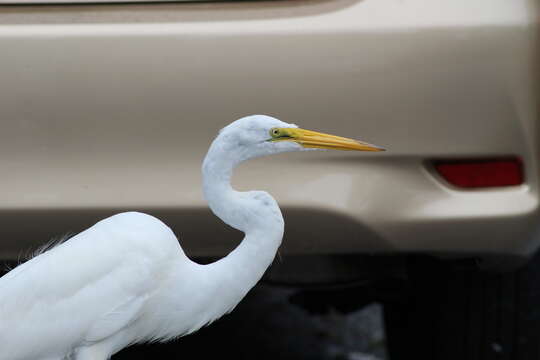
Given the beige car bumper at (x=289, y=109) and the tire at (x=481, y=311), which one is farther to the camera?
the tire at (x=481, y=311)

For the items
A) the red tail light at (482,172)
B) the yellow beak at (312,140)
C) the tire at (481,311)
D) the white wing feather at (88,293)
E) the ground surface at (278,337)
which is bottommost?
the ground surface at (278,337)

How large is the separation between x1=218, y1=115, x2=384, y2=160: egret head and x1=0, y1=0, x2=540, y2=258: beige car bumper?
289 millimetres

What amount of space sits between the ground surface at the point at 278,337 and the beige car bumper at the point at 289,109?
1.24 m

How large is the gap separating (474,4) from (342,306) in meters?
1.24

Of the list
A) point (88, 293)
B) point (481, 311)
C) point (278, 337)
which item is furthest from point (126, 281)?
point (278, 337)

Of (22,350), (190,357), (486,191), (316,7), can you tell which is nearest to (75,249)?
(22,350)

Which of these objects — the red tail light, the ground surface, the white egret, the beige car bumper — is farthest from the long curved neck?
the ground surface

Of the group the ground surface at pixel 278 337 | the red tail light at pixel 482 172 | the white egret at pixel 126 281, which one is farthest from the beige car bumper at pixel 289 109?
the ground surface at pixel 278 337

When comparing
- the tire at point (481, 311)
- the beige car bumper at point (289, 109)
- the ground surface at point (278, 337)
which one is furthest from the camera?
the ground surface at point (278, 337)

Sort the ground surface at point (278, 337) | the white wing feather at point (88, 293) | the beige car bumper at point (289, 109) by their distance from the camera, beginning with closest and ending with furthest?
the white wing feather at point (88, 293), the beige car bumper at point (289, 109), the ground surface at point (278, 337)

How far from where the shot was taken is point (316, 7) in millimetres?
2760

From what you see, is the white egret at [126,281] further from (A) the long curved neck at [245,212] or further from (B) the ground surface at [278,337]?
(B) the ground surface at [278,337]

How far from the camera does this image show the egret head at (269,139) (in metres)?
2.44

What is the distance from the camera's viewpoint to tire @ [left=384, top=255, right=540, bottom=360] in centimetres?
309
